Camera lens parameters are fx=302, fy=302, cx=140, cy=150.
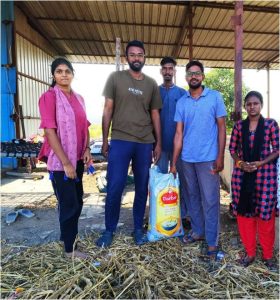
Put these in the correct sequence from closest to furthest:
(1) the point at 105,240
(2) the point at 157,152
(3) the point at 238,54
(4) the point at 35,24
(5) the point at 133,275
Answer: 1. (5) the point at 133,275
2. (1) the point at 105,240
3. (2) the point at 157,152
4. (3) the point at 238,54
5. (4) the point at 35,24

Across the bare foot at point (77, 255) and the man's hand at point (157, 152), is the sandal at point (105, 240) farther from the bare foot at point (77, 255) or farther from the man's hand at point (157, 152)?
the man's hand at point (157, 152)

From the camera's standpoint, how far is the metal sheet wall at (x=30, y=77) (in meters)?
9.01

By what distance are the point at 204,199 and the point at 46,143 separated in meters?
1.65

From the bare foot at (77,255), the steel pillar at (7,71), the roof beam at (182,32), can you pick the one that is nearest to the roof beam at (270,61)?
the roof beam at (182,32)

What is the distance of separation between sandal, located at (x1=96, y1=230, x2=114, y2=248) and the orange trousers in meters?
1.37

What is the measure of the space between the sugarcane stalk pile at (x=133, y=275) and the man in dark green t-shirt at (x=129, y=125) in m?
0.36

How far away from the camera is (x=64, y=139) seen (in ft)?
8.93

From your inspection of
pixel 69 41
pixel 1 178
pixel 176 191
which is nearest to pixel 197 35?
pixel 69 41

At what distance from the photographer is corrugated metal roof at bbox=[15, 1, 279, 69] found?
7.86m

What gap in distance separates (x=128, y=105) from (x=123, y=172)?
71 centimetres

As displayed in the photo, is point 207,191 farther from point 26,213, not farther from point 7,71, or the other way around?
point 7,71

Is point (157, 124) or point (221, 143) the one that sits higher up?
point (157, 124)

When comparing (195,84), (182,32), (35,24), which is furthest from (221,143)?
(35,24)

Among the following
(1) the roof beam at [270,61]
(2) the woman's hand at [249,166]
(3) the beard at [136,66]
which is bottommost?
(2) the woman's hand at [249,166]
